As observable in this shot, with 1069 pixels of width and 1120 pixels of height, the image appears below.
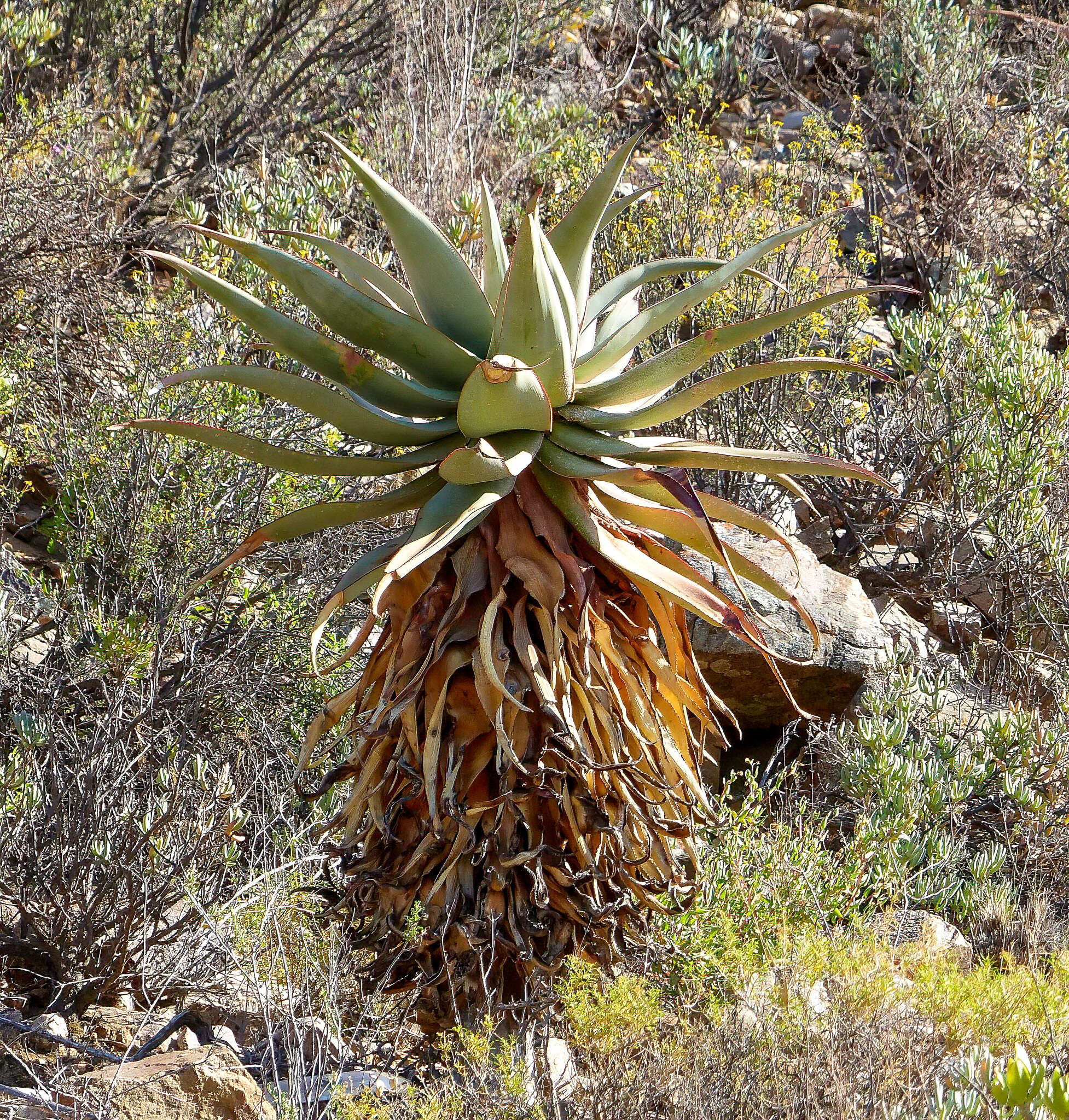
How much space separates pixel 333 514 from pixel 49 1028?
6.71 feet

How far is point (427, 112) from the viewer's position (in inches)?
287

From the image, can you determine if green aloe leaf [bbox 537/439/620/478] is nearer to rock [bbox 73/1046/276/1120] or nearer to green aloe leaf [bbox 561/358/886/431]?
green aloe leaf [bbox 561/358/886/431]

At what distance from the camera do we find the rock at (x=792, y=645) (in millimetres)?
4402

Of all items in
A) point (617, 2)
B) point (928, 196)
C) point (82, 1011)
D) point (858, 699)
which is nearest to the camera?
point (82, 1011)

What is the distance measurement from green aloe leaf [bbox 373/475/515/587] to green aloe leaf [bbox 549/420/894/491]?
0.18 meters

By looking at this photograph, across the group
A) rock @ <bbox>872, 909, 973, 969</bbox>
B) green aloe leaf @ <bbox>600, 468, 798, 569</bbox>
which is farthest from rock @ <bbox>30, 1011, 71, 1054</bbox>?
rock @ <bbox>872, 909, 973, 969</bbox>

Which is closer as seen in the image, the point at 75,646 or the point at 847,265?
the point at 75,646

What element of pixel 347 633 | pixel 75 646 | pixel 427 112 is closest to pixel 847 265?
pixel 427 112

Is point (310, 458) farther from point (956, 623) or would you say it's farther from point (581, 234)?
point (956, 623)

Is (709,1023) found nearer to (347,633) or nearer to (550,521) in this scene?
(550,521)

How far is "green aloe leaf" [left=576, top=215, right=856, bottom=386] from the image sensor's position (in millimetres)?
2533

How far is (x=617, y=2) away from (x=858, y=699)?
30.7 ft

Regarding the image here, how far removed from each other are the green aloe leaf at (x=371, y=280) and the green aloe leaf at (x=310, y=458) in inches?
16.8

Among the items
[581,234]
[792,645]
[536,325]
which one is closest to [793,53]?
[792,645]
